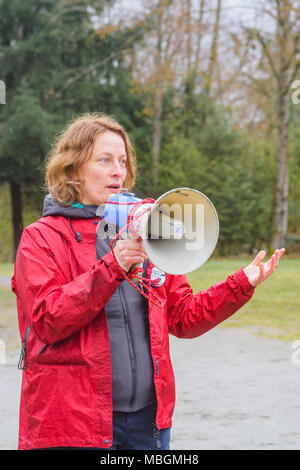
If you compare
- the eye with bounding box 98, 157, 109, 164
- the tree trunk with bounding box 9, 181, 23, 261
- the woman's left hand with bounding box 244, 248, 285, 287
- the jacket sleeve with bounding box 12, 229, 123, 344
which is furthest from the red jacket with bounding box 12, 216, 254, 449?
the tree trunk with bounding box 9, 181, 23, 261

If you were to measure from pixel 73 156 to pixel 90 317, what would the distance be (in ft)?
2.23

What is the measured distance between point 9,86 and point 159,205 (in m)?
25.1

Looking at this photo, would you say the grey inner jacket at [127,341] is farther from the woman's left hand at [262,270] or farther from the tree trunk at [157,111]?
the tree trunk at [157,111]

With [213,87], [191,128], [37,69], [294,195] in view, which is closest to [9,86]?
[37,69]

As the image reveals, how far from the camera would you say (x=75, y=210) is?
7.97ft

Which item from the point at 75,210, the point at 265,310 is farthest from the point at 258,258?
the point at 265,310

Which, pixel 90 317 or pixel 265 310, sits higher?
pixel 90 317

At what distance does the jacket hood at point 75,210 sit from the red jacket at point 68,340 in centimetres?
3

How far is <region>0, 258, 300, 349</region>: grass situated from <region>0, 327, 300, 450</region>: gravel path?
3.39 ft

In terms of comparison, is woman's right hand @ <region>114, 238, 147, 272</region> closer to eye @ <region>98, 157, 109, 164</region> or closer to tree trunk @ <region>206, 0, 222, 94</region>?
eye @ <region>98, 157, 109, 164</region>

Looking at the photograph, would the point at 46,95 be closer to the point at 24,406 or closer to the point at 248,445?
the point at 248,445

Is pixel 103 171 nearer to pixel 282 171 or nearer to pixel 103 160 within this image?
pixel 103 160

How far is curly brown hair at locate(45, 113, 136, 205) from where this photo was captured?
248 centimetres

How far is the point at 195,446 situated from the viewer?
4535 millimetres
